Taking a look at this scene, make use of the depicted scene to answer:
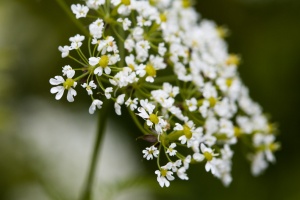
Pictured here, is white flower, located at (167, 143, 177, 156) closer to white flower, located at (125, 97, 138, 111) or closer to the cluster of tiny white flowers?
the cluster of tiny white flowers

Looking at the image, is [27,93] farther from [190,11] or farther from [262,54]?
[262,54]

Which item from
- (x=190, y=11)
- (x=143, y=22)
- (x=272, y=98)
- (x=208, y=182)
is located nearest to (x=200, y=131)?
(x=143, y=22)

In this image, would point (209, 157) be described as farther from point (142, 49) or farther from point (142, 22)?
point (142, 22)

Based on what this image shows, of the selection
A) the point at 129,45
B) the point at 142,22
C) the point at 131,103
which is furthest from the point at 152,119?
the point at 142,22

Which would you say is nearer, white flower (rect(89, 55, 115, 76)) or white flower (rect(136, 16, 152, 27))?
white flower (rect(89, 55, 115, 76))

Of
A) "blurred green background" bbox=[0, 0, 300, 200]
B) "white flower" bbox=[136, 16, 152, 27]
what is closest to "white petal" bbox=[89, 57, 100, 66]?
"white flower" bbox=[136, 16, 152, 27]

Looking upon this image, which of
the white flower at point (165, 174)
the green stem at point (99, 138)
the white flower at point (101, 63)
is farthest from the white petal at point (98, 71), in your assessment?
the white flower at point (165, 174)

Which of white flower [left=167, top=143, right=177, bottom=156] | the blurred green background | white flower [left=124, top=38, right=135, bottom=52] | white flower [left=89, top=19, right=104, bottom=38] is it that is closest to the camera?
white flower [left=167, top=143, right=177, bottom=156]
